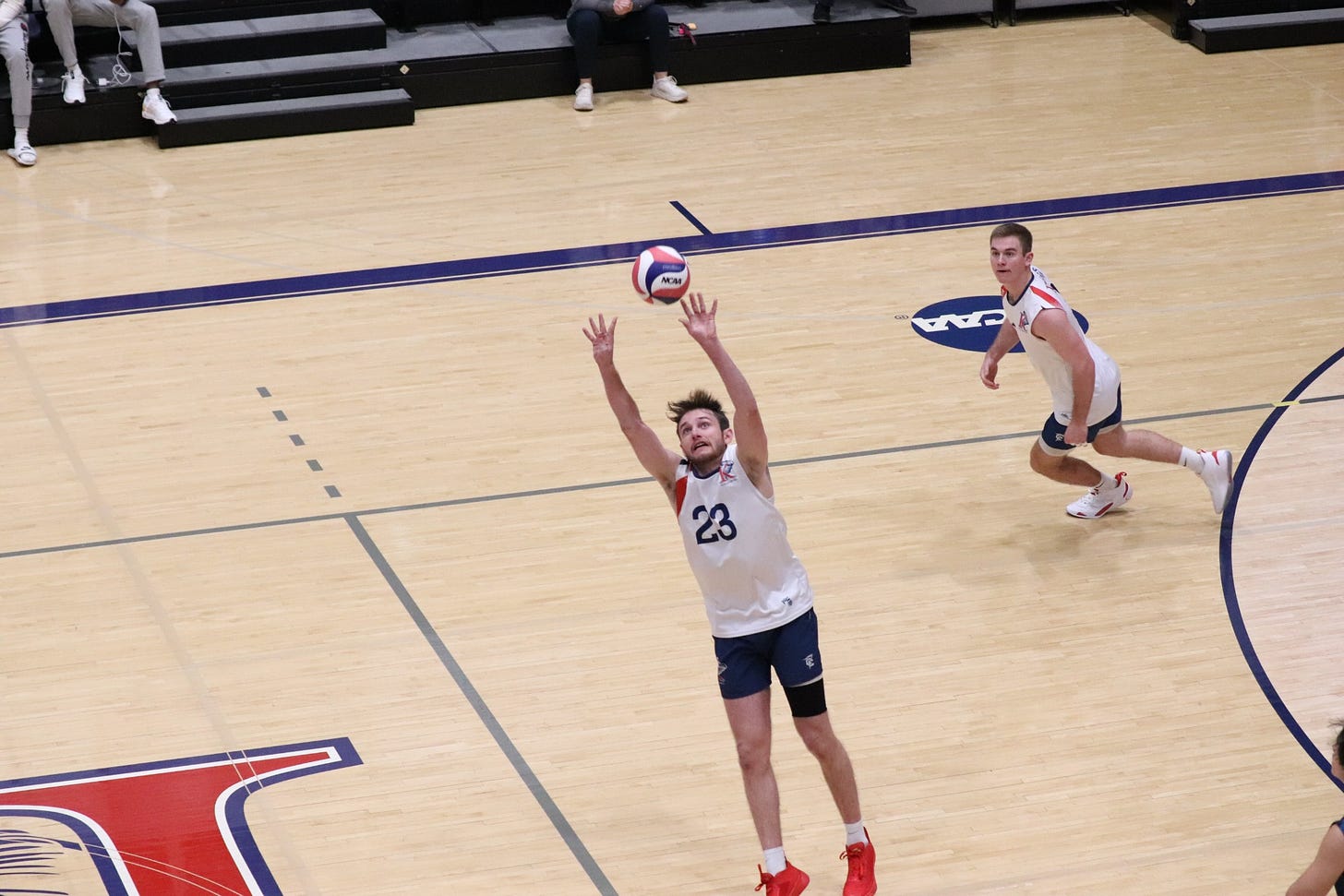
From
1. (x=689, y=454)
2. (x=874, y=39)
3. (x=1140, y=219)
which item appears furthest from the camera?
(x=874, y=39)

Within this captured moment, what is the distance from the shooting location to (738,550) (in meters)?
5.92

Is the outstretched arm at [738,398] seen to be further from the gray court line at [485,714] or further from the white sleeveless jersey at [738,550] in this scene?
the gray court line at [485,714]

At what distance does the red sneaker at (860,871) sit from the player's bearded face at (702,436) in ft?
4.88

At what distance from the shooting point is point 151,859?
6.49m

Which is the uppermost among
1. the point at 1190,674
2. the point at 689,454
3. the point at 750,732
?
the point at 689,454

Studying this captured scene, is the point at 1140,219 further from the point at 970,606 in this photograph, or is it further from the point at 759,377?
the point at 970,606

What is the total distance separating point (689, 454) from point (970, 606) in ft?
8.54

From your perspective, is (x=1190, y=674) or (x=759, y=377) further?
(x=759, y=377)

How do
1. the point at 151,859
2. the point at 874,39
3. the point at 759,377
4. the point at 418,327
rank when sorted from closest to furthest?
1. the point at 151,859
2. the point at 759,377
3. the point at 418,327
4. the point at 874,39

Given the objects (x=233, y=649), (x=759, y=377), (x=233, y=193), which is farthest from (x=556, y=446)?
(x=233, y=193)

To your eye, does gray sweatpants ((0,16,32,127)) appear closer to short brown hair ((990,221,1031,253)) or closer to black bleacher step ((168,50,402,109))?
black bleacher step ((168,50,402,109))

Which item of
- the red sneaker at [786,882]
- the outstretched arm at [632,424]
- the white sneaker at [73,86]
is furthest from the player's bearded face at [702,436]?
the white sneaker at [73,86]

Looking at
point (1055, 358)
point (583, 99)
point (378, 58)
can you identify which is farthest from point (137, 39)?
point (1055, 358)

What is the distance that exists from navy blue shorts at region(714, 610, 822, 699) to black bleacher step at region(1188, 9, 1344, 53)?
11.7 meters
